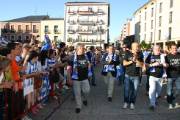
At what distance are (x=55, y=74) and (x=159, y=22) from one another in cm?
6766

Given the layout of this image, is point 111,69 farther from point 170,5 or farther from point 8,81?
point 170,5

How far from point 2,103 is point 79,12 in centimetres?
9642

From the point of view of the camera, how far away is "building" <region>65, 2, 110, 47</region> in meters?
101

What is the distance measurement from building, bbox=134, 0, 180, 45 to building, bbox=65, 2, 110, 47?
844cm

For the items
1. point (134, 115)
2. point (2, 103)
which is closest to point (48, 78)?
point (134, 115)

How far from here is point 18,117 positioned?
9422 mm

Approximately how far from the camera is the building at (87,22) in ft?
333

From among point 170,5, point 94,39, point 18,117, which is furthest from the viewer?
point 94,39

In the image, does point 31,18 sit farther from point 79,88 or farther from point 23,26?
point 79,88

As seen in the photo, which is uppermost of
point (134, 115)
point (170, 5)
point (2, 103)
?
point (170, 5)

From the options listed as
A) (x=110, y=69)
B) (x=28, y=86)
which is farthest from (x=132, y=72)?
(x=28, y=86)

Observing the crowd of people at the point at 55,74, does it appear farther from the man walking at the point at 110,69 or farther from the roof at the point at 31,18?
the roof at the point at 31,18

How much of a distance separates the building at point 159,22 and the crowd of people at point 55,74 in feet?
172

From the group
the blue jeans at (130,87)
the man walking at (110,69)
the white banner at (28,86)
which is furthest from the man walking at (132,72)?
the white banner at (28,86)
